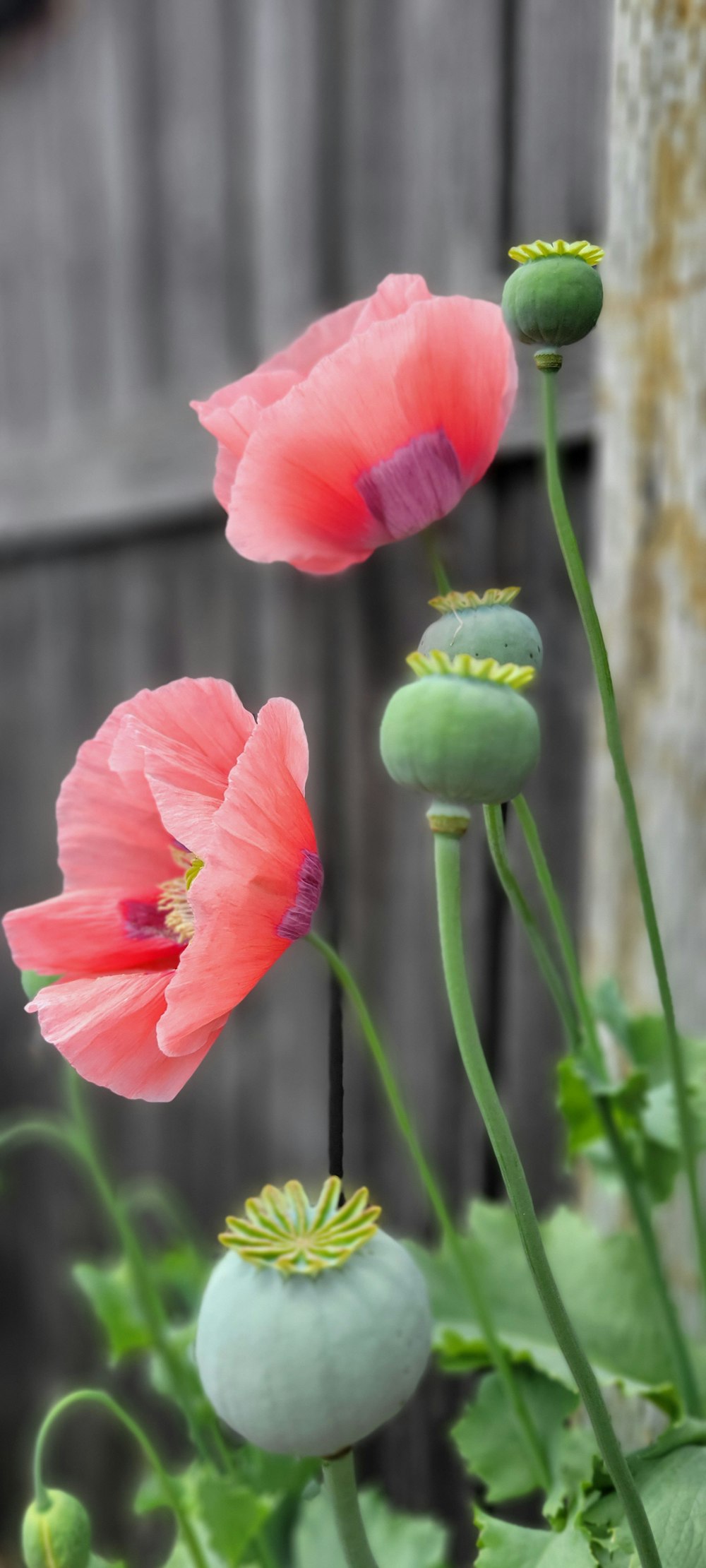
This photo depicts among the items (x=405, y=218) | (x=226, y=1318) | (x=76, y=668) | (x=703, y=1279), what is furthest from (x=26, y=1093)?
(x=226, y=1318)

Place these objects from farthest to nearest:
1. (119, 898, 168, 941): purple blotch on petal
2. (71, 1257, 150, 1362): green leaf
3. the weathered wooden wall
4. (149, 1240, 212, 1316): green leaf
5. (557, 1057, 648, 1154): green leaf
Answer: the weathered wooden wall, (149, 1240, 212, 1316): green leaf, (71, 1257, 150, 1362): green leaf, (557, 1057, 648, 1154): green leaf, (119, 898, 168, 941): purple blotch on petal

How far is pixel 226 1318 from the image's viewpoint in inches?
10.2

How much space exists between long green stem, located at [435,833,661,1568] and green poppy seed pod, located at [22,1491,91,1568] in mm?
168

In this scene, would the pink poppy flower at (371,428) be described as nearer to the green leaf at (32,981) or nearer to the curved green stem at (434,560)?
the curved green stem at (434,560)

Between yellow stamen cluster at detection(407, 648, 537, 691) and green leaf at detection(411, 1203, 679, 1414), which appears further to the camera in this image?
green leaf at detection(411, 1203, 679, 1414)

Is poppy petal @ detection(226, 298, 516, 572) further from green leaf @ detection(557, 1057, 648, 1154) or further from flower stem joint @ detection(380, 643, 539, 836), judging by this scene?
green leaf @ detection(557, 1057, 648, 1154)

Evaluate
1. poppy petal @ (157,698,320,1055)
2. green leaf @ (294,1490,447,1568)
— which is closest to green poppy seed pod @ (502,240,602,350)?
poppy petal @ (157,698,320,1055)

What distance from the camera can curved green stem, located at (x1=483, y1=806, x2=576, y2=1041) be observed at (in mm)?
304

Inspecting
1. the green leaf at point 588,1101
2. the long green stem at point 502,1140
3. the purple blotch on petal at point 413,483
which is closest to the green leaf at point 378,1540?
the green leaf at point 588,1101

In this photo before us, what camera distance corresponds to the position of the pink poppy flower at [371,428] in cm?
30

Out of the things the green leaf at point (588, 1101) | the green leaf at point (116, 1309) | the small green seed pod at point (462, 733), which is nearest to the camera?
the small green seed pod at point (462, 733)

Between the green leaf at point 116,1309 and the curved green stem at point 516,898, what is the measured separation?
0.25 m

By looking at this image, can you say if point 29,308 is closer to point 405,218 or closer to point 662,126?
point 405,218

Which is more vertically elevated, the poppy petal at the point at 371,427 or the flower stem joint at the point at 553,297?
the flower stem joint at the point at 553,297
